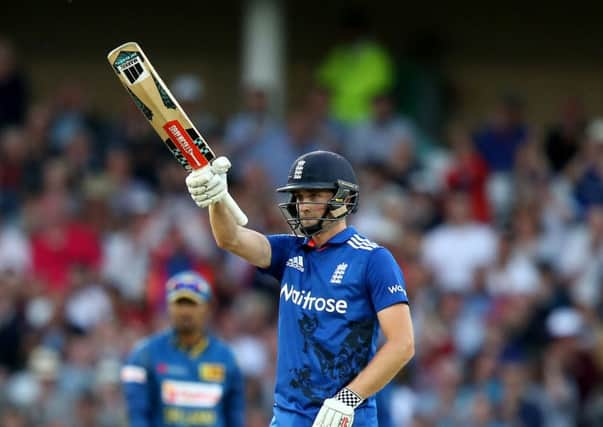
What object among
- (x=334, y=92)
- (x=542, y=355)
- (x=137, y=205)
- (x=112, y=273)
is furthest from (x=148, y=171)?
(x=542, y=355)

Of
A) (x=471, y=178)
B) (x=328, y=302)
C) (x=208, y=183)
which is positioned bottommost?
(x=328, y=302)

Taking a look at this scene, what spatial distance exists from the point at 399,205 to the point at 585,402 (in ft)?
8.72

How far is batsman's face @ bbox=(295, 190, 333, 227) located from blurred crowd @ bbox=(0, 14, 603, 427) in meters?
5.35

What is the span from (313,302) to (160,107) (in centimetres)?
113

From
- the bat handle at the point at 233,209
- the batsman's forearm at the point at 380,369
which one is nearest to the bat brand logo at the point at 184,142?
the bat handle at the point at 233,209

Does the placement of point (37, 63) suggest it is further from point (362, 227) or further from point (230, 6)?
point (362, 227)

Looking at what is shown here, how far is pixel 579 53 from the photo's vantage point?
50.9ft

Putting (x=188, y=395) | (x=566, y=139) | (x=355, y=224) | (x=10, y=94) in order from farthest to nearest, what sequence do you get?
(x=10, y=94) < (x=566, y=139) < (x=355, y=224) < (x=188, y=395)

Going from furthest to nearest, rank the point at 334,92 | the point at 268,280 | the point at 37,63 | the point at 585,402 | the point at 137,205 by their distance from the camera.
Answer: the point at 37,63, the point at 334,92, the point at 137,205, the point at 268,280, the point at 585,402

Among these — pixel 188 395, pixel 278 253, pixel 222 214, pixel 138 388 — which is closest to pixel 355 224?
pixel 188 395

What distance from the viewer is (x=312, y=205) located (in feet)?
20.6

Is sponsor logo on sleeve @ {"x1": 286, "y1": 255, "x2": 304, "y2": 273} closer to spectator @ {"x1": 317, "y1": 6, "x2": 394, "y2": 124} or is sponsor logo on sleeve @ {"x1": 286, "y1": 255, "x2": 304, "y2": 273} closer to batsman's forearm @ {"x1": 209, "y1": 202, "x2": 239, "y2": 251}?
batsman's forearm @ {"x1": 209, "y1": 202, "x2": 239, "y2": 251}

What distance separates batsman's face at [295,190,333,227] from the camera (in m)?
6.25

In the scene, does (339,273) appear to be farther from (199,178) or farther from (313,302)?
(199,178)
